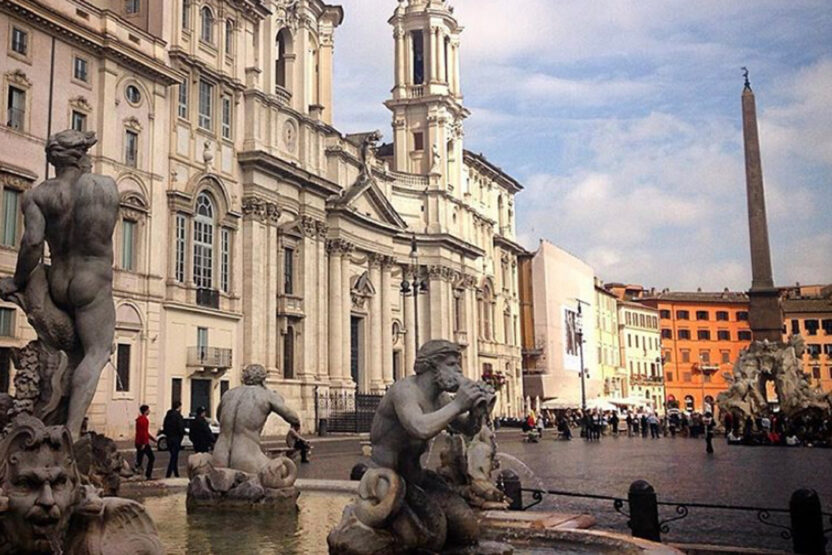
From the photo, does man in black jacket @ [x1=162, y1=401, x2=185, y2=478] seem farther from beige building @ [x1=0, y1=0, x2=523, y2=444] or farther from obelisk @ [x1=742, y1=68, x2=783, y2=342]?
obelisk @ [x1=742, y1=68, x2=783, y2=342]

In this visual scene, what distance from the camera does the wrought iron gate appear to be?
39.7m

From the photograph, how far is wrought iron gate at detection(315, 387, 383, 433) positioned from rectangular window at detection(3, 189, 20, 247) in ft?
54.1

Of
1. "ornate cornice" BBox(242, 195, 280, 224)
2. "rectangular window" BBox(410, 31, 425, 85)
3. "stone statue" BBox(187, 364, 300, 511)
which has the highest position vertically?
"rectangular window" BBox(410, 31, 425, 85)

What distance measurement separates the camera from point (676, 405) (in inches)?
3671

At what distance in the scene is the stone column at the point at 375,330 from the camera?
47.8 m

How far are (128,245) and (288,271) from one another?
1088cm

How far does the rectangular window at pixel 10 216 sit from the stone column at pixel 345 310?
64.6ft

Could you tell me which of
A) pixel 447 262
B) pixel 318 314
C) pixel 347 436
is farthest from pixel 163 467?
pixel 447 262

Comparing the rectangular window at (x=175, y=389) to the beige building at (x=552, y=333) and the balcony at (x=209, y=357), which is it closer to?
the balcony at (x=209, y=357)

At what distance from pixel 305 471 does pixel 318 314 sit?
23721mm

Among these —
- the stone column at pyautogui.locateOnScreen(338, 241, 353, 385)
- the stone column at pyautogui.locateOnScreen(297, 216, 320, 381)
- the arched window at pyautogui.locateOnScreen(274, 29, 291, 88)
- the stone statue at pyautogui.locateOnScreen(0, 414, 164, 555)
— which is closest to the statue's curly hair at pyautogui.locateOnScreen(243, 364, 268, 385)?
the stone statue at pyautogui.locateOnScreen(0, 414, 164, 555)

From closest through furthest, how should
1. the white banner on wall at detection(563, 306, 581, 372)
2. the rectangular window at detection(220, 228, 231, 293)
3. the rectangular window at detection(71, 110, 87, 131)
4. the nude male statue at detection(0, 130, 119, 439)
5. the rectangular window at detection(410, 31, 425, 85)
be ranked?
the nude male statue at detection(0, 130, 119, 439), the rectangular window at detection(71, 110, 87, 131), the rectangular window at detection(220, 228, 231, 293), the rectangular window at detection(410, 31, 425, 85), the white banner on wall at detection(563, 306, 581, 372)

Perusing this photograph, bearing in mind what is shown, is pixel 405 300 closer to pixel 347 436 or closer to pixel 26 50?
pixel 347 436

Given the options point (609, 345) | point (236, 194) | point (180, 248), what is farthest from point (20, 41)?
point (609, 345)
